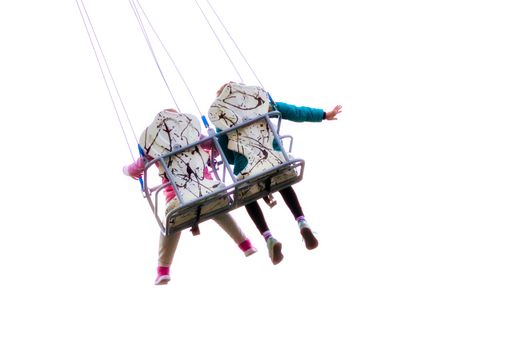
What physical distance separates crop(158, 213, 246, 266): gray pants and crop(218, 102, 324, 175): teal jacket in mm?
538

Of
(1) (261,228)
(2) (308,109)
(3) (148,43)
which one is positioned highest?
(3) (148,43)

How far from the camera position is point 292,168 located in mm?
7707

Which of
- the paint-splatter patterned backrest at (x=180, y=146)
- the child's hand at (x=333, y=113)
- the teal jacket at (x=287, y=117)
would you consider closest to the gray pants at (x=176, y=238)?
the teal jacket at (x=287, y=117)

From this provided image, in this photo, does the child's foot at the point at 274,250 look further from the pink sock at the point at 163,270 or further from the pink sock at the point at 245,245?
the pink sock at the point at 163,270

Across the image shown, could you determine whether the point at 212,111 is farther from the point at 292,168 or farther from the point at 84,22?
the point at 84,22

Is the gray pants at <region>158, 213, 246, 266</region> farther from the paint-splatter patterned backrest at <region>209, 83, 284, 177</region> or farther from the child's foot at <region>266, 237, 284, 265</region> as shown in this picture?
the paint-splatter patterned backrest at <region>209, 83, 284, 177</region>

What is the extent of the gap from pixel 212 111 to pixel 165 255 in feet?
4.37

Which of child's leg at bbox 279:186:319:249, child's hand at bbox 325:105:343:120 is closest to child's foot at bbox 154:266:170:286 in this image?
child's leg at bbox 279:186:319:249

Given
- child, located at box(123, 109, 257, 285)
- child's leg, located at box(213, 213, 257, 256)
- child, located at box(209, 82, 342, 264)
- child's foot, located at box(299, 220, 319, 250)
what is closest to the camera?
child, located at box(123, 109, 257, 285)

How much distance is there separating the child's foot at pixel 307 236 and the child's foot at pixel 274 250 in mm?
207

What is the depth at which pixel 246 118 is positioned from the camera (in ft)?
25.7

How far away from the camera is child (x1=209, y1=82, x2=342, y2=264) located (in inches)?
302

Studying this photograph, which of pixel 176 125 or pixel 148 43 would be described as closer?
pixel 176 125

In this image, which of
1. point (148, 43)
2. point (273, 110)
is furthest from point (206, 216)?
point (148, 43)
